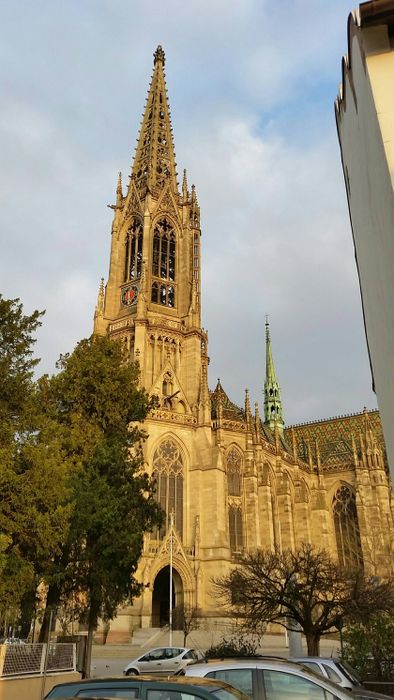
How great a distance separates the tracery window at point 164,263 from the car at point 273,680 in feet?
135

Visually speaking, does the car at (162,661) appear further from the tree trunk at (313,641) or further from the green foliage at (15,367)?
the green foliage at (15,367)

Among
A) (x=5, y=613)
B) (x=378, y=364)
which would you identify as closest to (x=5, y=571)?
(x=5, y=613)

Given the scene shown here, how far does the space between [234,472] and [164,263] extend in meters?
18.9

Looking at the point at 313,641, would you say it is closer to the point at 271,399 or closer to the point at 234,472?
the point at 234,472

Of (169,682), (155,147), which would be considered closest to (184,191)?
(155,147)

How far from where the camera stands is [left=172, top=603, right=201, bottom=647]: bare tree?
3291 cm

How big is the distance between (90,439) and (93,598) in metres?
4.50

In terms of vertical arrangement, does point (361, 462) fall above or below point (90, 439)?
above

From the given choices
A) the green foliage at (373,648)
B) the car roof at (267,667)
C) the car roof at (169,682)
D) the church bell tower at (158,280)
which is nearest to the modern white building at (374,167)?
the car roof at (267,667)

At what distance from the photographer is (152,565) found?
35031 millimetres

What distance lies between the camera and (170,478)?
1550 inches

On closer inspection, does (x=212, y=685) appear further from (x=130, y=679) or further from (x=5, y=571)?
(x=5, y=571)

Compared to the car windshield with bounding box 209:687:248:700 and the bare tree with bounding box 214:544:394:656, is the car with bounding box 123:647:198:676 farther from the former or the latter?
the car windshield with bounding box 209:687:248:700

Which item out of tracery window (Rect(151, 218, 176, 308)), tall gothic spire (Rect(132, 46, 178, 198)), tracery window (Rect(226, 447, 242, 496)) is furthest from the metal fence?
tall gothic spire (Rect(132, 46, 178, 198))
